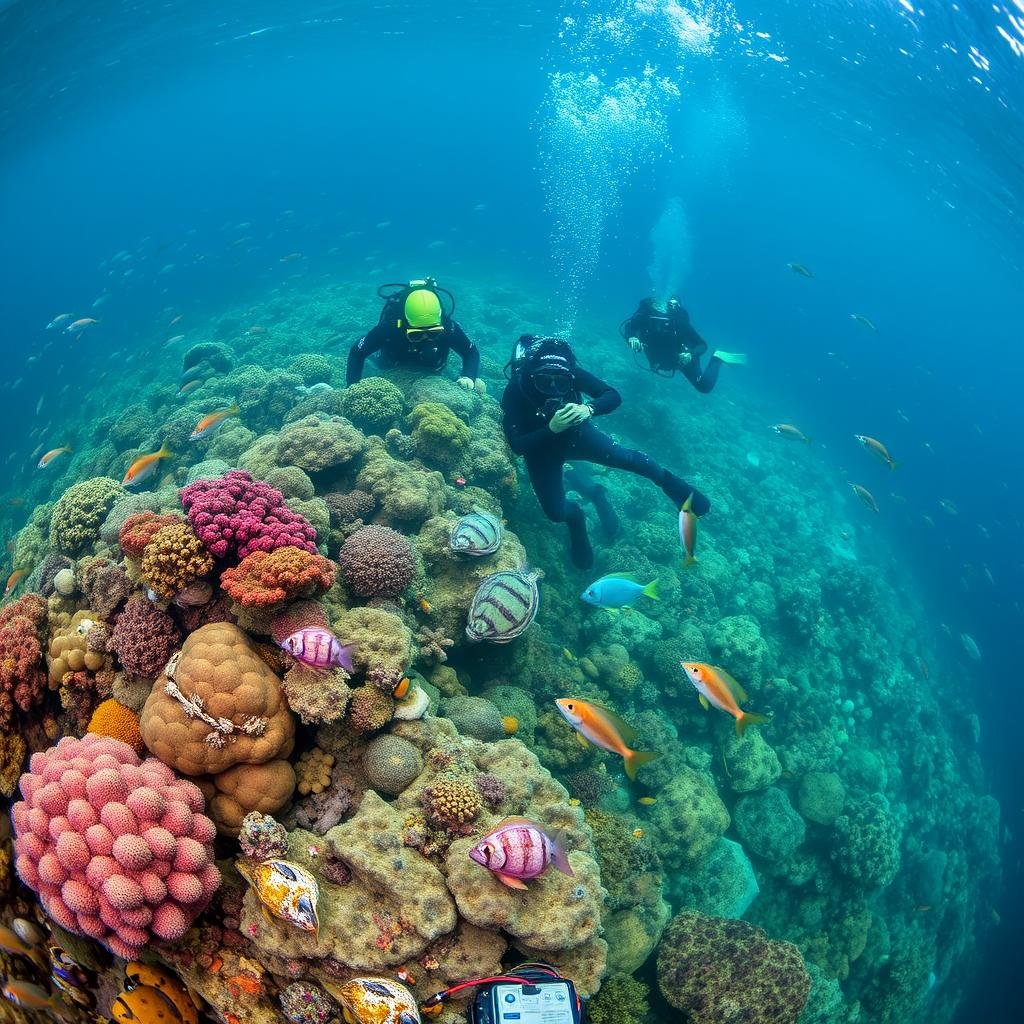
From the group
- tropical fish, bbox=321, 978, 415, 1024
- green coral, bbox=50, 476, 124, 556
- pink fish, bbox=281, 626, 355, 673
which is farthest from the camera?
green coral, bbox=50, 476, 124, 556

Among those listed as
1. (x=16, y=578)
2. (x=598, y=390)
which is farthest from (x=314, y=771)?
(x=16, y=578)

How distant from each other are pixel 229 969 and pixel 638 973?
12.4 ft

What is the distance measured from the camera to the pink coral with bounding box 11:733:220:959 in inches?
100

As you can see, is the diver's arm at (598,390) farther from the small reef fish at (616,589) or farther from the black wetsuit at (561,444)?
the small reef fish at (616,589)

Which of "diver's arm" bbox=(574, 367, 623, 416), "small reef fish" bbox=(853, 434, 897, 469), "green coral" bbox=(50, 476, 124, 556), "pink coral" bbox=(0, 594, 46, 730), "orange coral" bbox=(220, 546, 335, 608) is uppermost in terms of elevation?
"small reef fish" bbox=(853, 434, 897, 469)

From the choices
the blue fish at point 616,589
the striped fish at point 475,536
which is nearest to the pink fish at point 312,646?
the striped fish at point 475,536

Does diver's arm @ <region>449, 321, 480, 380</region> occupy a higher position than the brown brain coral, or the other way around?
the brown brain coral

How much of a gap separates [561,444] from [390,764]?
497 centimetres

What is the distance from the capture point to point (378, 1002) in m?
2.71

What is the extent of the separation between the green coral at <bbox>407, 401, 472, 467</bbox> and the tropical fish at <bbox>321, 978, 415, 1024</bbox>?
18.4 feet

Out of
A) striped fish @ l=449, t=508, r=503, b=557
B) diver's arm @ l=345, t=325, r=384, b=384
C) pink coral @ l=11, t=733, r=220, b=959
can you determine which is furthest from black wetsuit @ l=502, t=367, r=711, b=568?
pink coral @ l=11, t=733, r=220, b=959

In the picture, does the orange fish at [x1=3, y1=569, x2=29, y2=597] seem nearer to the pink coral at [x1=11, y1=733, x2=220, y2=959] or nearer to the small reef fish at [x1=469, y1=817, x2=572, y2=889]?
the pink coral at [x1=11, y1=733, x2=220, y2=959]

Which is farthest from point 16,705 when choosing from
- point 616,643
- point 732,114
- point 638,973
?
point 732,114

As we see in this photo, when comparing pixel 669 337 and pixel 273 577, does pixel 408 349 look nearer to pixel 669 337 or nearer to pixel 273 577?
pixel 273 577
